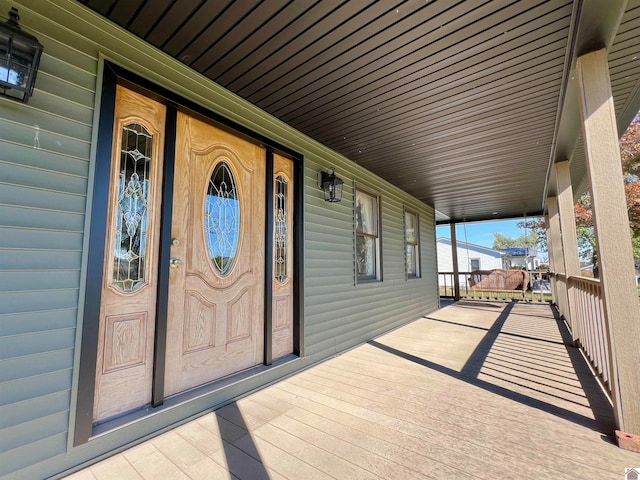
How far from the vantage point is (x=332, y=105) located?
2.72m

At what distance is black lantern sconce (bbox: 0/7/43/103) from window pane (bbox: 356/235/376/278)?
139 inches

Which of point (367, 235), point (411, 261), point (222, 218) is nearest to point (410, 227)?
point (411, 261)

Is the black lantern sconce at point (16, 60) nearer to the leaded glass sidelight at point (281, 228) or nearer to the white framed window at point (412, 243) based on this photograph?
the leaded glass sidelight at point (281, 228)

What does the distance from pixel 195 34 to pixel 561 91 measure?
286 centimetres

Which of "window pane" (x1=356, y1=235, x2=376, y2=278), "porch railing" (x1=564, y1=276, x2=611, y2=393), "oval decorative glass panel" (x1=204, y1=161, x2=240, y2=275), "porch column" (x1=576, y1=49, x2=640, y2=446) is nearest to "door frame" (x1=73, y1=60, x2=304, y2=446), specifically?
"oval decorative glass panel" (x1=204, y1=161, x2=240, y2=275)

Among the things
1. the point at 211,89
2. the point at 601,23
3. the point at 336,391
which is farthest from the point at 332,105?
the point at 336,391

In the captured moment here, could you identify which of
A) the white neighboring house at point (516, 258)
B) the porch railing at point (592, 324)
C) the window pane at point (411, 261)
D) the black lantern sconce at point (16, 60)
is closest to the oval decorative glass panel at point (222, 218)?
the black lantern sconce at point (16, 60)

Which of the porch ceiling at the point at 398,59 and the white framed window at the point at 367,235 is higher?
the porch ceiling at the point at 398,59

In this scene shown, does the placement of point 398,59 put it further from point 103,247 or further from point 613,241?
point 103,247

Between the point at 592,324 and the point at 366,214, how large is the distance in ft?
9.43

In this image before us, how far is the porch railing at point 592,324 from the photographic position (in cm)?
243

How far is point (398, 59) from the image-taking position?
83.1 inches

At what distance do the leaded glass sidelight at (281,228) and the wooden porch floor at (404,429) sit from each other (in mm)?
1017

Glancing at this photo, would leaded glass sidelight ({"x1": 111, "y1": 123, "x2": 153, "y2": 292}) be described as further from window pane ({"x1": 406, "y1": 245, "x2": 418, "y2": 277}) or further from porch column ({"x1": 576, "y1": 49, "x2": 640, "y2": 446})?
window pane ({"x1": 406, "y1": 245, "x2": 418, "y2": 277})
